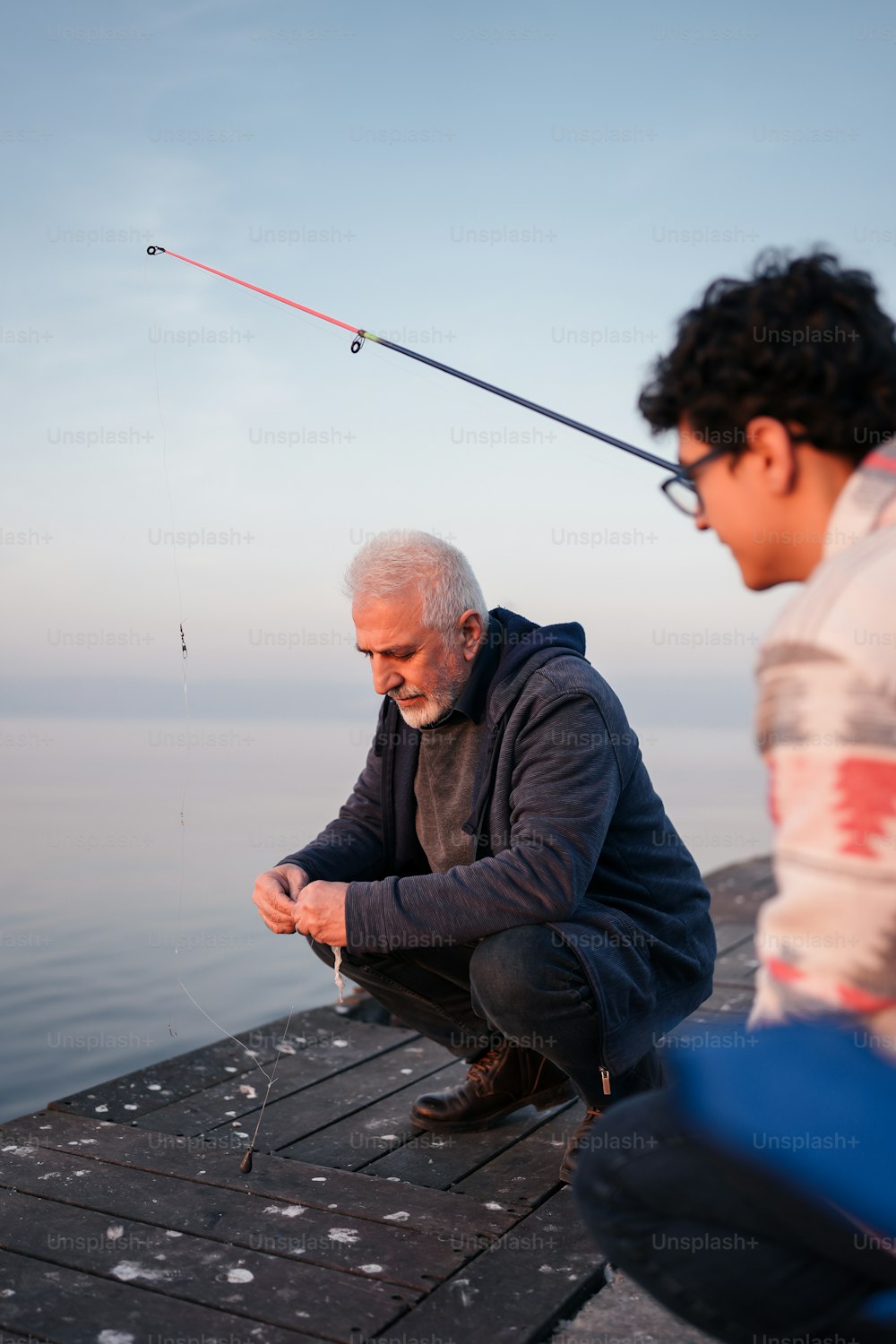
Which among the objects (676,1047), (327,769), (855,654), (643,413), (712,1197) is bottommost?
(327,769)

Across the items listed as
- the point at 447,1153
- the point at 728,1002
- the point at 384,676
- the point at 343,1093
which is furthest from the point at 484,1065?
the point at 728,1002

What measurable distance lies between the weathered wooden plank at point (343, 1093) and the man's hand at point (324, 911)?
53 centimetres

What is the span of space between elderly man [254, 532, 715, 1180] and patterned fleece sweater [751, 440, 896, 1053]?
3.83 feet

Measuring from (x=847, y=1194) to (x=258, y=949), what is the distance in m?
5.14

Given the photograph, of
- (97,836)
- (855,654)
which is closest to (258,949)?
(97,836)

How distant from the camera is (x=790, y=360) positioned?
1.23 meters

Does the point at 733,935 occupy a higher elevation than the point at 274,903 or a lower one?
lower

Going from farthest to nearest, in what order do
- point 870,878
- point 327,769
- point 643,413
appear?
point 327,769 < point 643,413 < point 870,878

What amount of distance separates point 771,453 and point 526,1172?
5.47ft

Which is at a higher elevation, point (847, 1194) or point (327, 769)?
point (847, 1194)

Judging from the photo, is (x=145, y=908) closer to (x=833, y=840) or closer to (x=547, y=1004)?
(x=547, y=1004)

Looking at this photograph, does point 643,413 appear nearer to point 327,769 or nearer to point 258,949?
point 258,949

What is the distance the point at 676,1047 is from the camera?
49.0 inches

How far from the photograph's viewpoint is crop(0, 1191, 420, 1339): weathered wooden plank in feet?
5.85
